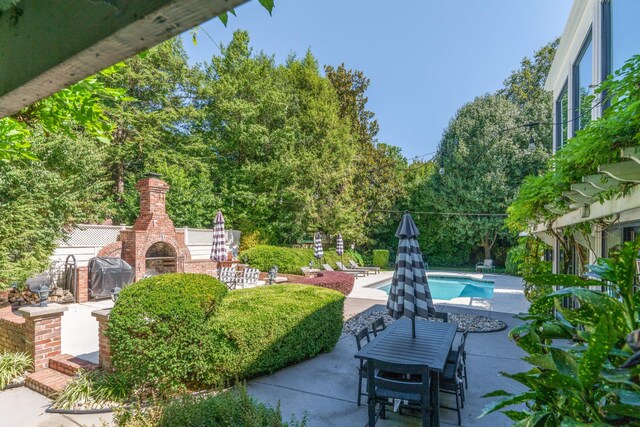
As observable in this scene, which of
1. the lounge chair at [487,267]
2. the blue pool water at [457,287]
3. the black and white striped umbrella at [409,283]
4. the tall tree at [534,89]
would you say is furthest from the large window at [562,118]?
the tall tree at [534,89]

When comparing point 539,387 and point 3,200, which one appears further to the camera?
point 3,200

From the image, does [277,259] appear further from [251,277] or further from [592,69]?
[592,69]

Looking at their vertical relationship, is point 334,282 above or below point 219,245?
below

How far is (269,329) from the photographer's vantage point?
Answer: 5.15 meters

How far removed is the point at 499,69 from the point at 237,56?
16.3 meters

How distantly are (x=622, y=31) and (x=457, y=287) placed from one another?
1476 centimetres

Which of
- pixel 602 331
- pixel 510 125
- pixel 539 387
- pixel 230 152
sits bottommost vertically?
pixel 539 387

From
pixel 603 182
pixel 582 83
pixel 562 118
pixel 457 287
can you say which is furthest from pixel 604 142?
pixel 457 287

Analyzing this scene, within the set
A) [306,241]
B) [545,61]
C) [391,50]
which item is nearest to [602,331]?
[391,50]

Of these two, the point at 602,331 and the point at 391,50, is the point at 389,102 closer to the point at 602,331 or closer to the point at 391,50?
the point at 391,50

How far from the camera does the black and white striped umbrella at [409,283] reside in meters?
5.27

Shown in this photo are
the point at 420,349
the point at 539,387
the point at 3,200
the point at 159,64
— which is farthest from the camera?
the point at 159,64

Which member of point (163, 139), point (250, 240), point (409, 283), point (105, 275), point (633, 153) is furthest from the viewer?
point (163, 139)

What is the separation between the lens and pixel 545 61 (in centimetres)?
A: 2464
